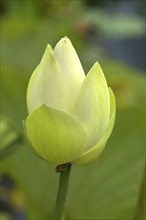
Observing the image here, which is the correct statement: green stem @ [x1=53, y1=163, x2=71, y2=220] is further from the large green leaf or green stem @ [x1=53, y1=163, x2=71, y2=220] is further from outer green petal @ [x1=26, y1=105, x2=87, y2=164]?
the large green leaf

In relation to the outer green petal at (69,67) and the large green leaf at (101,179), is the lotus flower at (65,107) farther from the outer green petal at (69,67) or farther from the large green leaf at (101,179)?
the large green leaf at (101,179)

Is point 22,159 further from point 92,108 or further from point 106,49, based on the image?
point 106,49

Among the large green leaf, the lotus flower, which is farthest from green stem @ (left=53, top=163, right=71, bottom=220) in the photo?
the large green leaf

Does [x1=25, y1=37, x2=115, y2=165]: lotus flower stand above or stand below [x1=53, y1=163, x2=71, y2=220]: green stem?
above

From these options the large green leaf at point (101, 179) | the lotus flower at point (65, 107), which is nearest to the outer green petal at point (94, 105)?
the lotus flower at point (65, 107)

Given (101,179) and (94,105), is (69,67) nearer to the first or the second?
(94,105)

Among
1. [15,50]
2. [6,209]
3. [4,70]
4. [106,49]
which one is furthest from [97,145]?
[106,49]

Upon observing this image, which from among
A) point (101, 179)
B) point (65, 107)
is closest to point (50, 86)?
point (65, 107)
